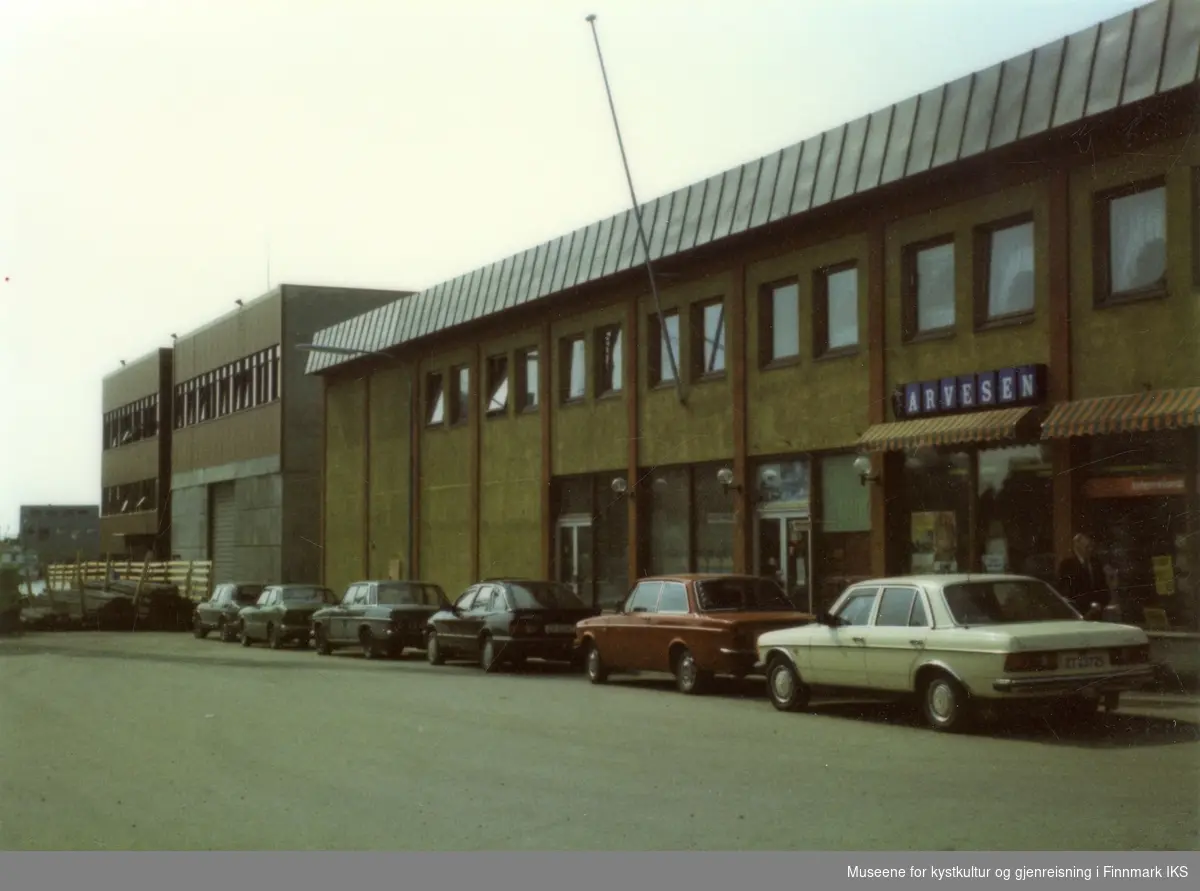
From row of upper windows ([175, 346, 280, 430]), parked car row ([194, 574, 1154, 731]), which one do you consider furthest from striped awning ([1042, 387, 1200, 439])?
row of upper windows ([175, 346, 280, 430])

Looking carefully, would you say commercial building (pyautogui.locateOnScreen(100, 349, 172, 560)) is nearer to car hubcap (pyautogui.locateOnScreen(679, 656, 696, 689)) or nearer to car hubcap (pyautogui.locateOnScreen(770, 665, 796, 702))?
car hubcap (pyautogui.locateOnScreen(679, 656, 696, 689))

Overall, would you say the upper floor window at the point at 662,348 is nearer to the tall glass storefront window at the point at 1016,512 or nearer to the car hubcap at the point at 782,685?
the tall glass storefront window at the point at 1016,512

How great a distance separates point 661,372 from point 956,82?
32.6 ft

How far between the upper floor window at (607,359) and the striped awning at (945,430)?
9.32 m

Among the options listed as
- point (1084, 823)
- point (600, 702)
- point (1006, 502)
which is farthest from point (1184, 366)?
point (1084, 823)

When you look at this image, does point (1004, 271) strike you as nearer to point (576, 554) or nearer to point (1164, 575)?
point (1164, 575)

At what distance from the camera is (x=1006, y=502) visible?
22.0 metres

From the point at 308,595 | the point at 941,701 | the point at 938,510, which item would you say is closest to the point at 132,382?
the point at 308,595

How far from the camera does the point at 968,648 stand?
14.4m

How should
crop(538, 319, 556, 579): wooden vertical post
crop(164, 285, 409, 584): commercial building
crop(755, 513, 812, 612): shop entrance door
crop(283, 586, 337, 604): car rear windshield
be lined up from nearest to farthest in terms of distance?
crop(755, 513, 812, 612): shop entrance door
crop(538, 319, 556, 579): wooden vertical post
crop(283, 586, 337, 604): car rear windshield
crop(164, 285, 409, 584): commercial building

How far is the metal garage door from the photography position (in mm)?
59750

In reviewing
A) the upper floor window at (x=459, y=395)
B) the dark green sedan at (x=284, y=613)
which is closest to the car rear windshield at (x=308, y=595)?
the dark green sedan at (x=284, y=613)

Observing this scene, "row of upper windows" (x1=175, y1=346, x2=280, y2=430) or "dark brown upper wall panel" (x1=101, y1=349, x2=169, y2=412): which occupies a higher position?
"dark brown upper wall panel" (x1=101, y1=349, x2=169, y2=412)

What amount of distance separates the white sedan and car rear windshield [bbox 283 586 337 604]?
70.3ft
